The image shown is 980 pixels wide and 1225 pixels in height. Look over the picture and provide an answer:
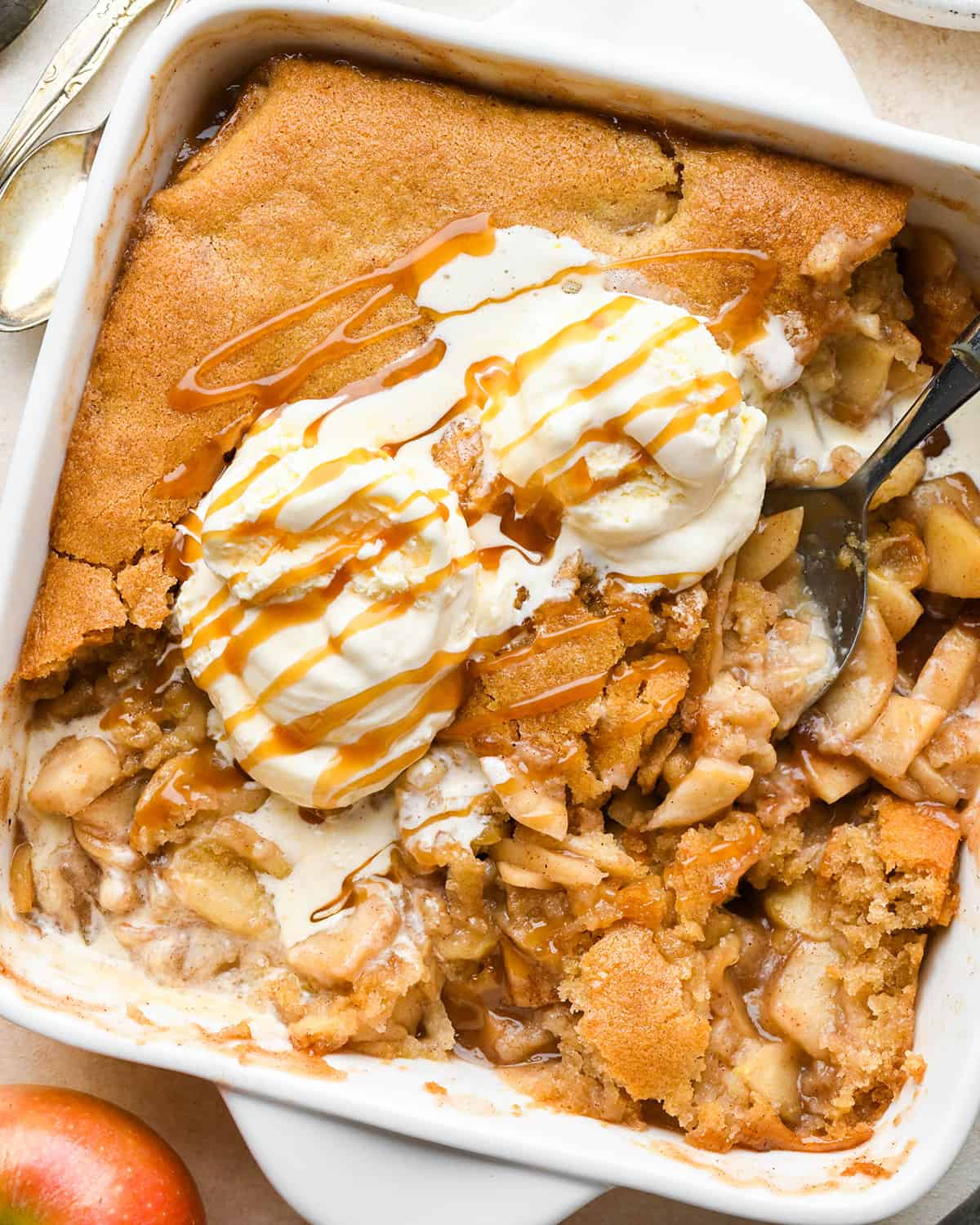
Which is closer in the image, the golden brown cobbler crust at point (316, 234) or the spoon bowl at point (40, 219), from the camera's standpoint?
the golden brown cobbler crust at point (316, 234)

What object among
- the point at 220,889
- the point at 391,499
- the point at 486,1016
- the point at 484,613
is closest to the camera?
the point at 391,499

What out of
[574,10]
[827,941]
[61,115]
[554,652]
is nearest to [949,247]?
[574,10]

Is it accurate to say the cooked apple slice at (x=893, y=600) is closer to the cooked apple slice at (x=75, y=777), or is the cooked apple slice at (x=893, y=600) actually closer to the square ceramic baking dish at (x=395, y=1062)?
the square ceramic baking dish at (x=395, y=1062)

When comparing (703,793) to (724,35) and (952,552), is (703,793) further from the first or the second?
→ (724,35)

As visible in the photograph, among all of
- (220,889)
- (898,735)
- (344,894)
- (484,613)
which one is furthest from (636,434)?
(220,889)

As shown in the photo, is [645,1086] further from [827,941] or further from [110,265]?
[110,265]

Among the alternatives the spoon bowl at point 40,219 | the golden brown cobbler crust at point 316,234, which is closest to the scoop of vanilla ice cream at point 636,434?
the golden brown cobbler crust at point 316,234
